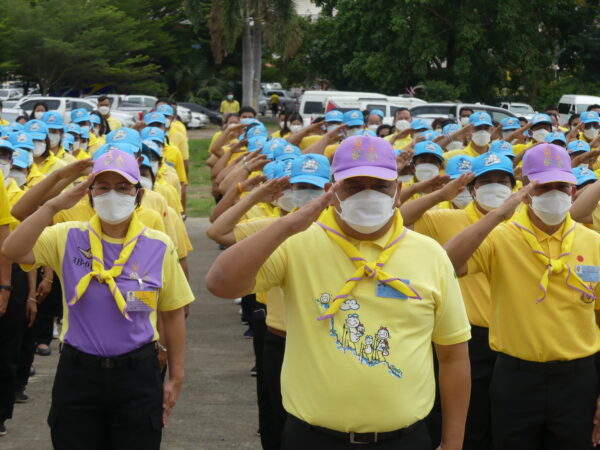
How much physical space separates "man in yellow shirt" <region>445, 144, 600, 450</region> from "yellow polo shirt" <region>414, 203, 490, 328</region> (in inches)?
33.4

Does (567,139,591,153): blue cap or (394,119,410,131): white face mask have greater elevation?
(567,139,591,153): blue cap

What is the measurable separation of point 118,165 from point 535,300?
2193 millimetres

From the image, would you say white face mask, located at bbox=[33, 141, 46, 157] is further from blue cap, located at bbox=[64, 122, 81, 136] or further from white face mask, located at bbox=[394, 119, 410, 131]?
white face mask, located at bbox=[394, 119, 410, 131]

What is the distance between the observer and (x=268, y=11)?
3900cm

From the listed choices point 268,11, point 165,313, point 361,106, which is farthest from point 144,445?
point 268,11

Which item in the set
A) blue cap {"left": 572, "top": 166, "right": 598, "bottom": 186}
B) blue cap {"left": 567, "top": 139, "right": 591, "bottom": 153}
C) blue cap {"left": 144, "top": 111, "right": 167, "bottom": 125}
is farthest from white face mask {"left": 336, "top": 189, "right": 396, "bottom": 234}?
blue cap {"left": 144, "top": 111, "right": 167, "bottom": 125}

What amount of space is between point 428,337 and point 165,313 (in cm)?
185

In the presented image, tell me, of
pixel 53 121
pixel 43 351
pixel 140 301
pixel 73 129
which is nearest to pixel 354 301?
pixel 140 301

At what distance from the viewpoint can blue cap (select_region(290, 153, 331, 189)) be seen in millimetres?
6488

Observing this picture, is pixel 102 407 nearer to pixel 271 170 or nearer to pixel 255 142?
pixel 271 170

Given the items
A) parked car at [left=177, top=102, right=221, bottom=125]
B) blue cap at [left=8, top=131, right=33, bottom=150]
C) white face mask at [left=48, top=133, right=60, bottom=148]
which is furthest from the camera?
parked car at [left=177, top=102, right=221, bottom=125]

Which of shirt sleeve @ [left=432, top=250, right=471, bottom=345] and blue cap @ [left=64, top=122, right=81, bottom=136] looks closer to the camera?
shirt sleeve @ [left=432, top=250, right=471, bottom=345]

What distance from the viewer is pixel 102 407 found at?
5156 millimetres

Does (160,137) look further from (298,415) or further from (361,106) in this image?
(361,106)
